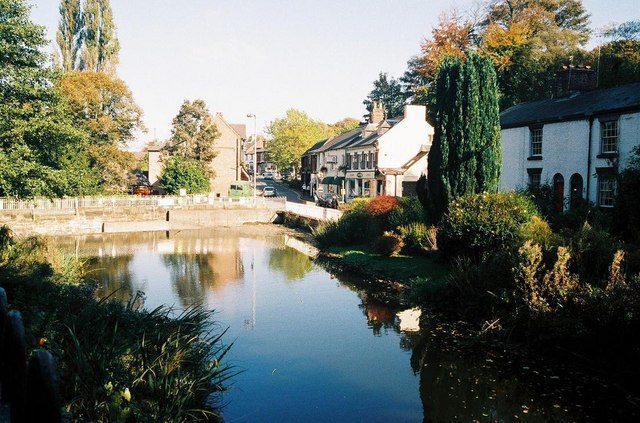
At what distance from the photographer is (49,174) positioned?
73.1ft

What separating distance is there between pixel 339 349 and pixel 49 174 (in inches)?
642

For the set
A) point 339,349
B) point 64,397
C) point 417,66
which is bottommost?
point 339,349

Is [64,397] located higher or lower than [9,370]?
lower

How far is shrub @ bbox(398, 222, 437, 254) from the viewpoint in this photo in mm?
22438

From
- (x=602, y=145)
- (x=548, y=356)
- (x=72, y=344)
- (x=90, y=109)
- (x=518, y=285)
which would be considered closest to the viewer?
(x=72, y=344)

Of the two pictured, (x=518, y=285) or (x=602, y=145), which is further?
(x=602, y=145)

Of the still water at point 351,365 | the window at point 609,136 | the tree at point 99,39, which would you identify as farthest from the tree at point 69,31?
the window at point 609,136

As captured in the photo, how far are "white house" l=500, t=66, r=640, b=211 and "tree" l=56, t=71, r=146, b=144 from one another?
33355 millimetres

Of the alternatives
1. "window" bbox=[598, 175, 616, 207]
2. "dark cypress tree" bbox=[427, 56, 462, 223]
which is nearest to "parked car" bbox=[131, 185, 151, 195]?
"dark cypress tree" bbox=[427, 56, 462, 223]

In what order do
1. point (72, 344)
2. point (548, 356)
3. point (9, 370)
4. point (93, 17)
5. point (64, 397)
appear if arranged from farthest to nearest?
point (93, 17) < point (548, 356) < point (72, 344) < point (64, 397) < point (9, 370)

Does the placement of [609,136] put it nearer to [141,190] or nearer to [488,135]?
[488,135]

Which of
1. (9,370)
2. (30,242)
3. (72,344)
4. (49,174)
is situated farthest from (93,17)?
(9,370)

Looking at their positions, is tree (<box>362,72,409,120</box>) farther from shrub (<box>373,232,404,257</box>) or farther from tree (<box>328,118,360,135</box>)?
shrub (<box>373,232,404,257</box>)

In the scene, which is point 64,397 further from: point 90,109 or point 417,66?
point 417,66
